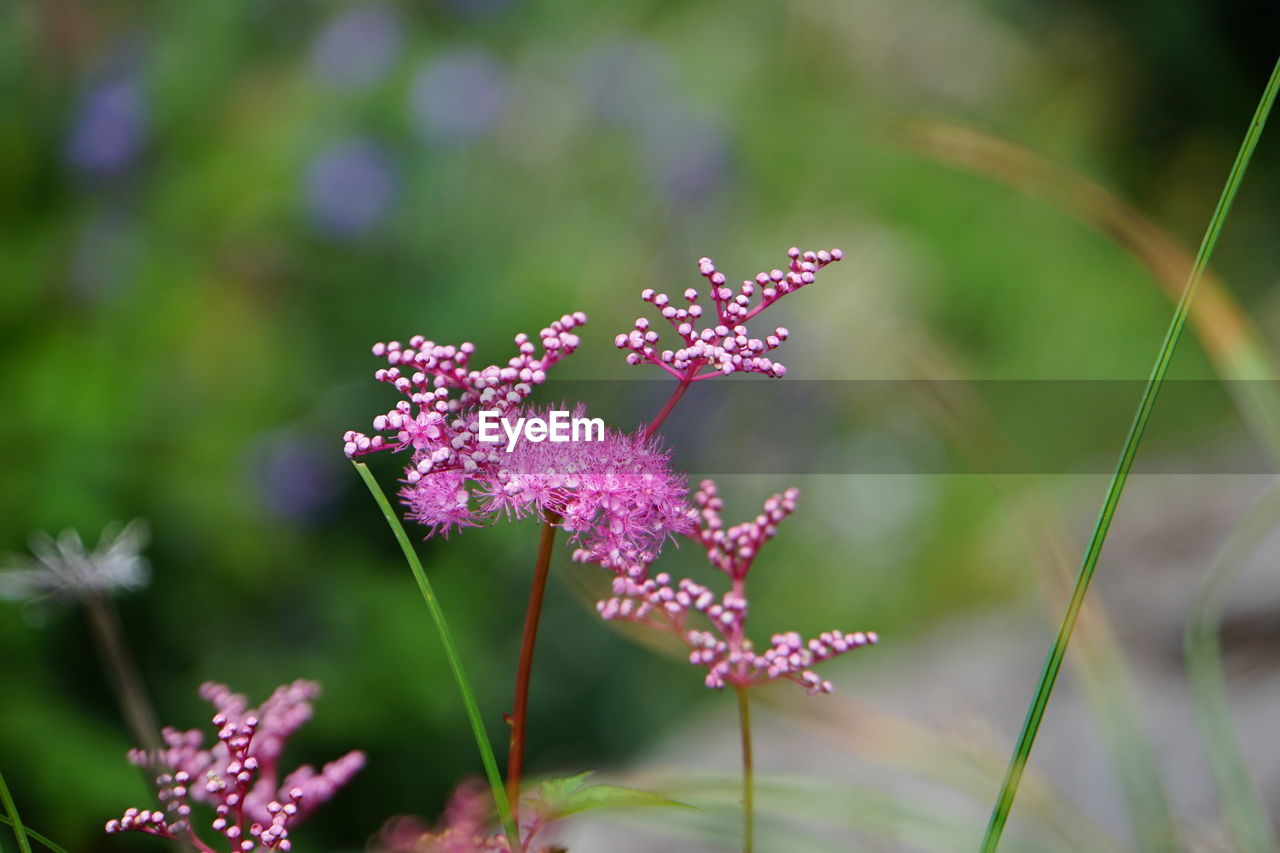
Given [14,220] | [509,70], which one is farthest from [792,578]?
[14,220]

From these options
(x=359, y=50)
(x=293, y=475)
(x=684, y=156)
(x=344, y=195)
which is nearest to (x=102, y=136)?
(x=344, y=195)

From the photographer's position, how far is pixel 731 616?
0.70m

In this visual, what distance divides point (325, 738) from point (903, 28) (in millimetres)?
3909

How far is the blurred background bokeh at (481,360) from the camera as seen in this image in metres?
1.73

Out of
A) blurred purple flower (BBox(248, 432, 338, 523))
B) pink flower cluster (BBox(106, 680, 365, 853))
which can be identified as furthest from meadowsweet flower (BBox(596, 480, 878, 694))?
blurred purple flower (BBox(248, 432, 338, 523))

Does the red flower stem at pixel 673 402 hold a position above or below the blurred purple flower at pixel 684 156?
below

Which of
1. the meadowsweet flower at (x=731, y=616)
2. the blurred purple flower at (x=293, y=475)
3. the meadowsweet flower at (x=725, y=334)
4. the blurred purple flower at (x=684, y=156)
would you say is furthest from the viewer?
the blurred purple flower at (x=684, y=156)

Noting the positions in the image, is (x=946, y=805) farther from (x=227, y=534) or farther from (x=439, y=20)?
(x=439, y=20)

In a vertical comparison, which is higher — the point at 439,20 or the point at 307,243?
the point at 439,20

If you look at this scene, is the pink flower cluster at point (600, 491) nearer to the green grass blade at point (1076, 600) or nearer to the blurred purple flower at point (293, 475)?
the green grass blade at point (1076, 600)

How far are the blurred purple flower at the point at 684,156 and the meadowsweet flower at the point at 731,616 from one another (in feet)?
7.92

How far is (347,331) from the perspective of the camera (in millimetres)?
2463

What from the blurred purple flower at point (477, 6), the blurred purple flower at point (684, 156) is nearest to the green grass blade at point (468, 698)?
the blurred purple flower at point (684, 156)

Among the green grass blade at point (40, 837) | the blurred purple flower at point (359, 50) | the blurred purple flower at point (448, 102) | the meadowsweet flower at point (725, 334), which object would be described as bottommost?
the green grass blade at point (40, 837)
